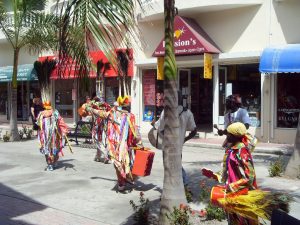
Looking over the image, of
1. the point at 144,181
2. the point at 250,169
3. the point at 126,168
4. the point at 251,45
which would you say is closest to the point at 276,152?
the point at 251,45

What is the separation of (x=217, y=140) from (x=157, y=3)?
531 centimetres

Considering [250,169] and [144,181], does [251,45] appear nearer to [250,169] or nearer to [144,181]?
[144,181]

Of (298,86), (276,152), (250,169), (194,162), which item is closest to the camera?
(250,169)

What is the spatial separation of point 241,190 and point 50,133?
21.3 ft

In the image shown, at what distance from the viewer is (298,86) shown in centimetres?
1494

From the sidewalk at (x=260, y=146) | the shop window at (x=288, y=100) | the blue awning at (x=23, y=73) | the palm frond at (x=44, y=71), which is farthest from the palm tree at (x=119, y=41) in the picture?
the blue awning at (x=23, y=73)

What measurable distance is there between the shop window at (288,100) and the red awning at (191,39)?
2501mm

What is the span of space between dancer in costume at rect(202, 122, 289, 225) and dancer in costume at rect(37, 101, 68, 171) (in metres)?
6.08

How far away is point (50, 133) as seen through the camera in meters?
10.2

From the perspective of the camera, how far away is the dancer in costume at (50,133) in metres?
10.2

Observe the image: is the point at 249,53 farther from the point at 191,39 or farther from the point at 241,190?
the point at 241,190

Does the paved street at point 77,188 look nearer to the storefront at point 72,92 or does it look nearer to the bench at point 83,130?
the bench at point 83,130

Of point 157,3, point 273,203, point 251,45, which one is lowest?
point 273,203

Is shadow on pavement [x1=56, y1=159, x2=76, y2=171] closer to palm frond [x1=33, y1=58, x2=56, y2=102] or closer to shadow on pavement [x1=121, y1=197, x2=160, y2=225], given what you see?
shadow on pavement [x1=121, y1=197, x2=160, y2=225]
